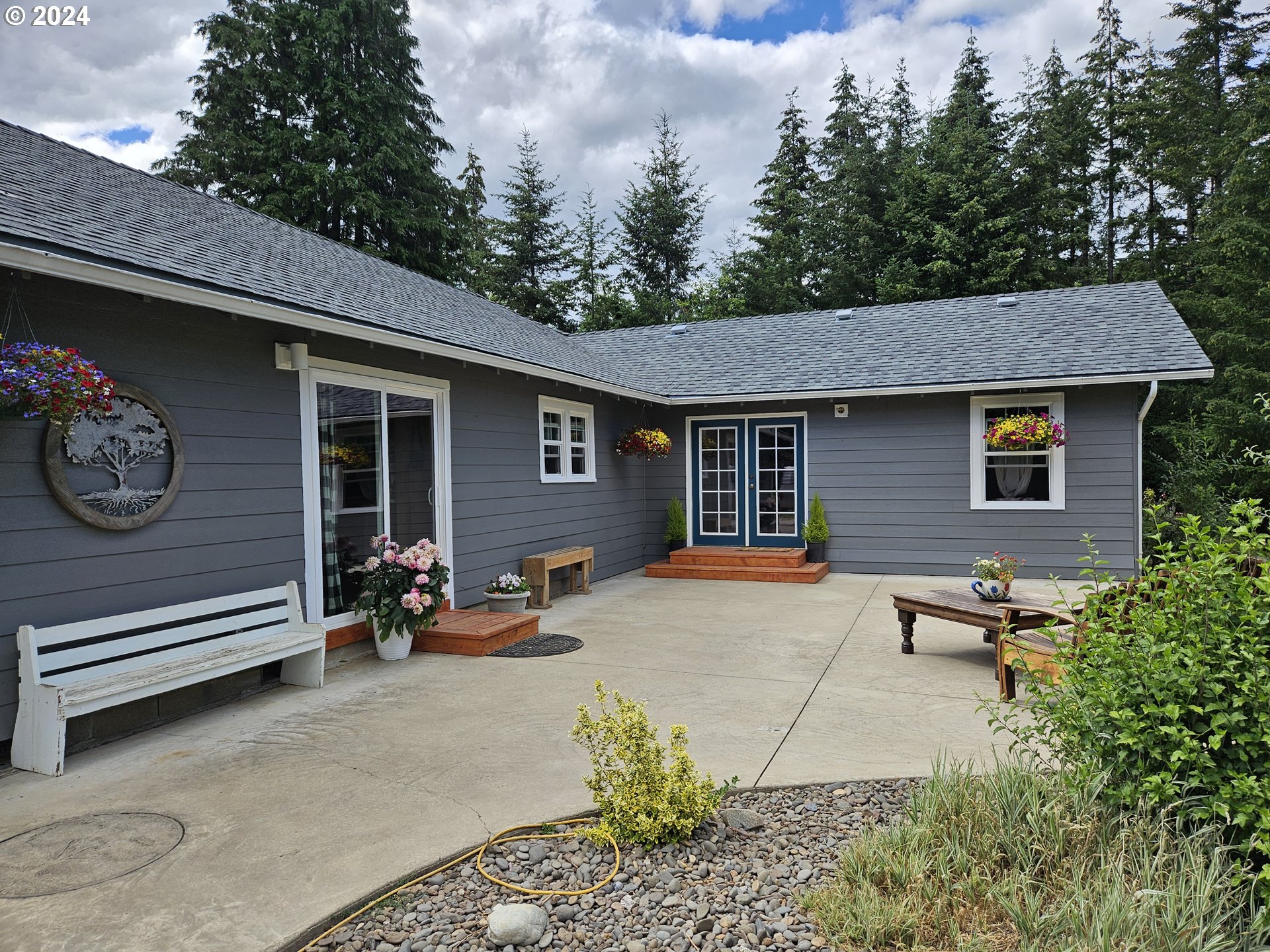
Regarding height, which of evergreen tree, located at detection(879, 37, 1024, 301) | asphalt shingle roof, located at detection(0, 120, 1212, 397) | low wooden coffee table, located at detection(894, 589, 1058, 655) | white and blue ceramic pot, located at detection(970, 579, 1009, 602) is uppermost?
evergreen tree, located at detection(879, 37, 1024, 301)

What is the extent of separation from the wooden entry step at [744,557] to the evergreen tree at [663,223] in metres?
14.0

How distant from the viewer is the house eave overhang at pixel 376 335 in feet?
11.2

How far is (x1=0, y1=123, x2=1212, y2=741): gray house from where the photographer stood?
3947mm

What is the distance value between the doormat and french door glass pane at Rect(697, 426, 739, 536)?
4860 millimetres

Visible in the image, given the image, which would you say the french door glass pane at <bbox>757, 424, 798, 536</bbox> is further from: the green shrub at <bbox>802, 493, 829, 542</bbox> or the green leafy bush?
the green leafy bush

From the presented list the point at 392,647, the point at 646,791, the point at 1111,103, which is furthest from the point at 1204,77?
the point at 646,791

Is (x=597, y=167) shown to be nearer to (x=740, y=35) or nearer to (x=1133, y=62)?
(x=740, y=35)

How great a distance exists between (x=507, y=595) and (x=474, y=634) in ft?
4.20

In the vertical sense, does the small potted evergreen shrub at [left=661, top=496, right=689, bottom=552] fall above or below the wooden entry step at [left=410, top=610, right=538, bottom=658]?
above

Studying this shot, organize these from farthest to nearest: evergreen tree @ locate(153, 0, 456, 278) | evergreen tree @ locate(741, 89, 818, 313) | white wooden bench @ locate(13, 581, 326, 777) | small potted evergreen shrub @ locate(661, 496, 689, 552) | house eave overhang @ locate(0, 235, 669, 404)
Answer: evergreen tree @ locate(741, 89, 818, 313)
evergreen tree @ locate(153, 0, 456, 278)
small potted evergreen shrub @ locate(661, 496, 689, 552)
white wooden bench @ locate(13, 581, 326, 777)
house eave overhang @ locate(0, 235, 669, 404)

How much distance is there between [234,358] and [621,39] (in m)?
13.3

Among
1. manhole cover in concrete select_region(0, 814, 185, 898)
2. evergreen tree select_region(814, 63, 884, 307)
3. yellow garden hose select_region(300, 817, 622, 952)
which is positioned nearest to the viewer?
yellow garden hose select_region(300, 817, 622, 952)

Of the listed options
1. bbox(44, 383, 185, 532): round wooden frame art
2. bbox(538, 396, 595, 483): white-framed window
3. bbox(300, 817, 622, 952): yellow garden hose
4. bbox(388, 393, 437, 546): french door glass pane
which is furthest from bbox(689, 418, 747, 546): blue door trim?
bbox(300, 817, 622, 952): yellow garden hose

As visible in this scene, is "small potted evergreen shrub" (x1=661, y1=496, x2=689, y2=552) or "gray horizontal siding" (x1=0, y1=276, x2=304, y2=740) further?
"small potted evergreen shrub" (x1=661, y1=496, x2=689, y2=552)
